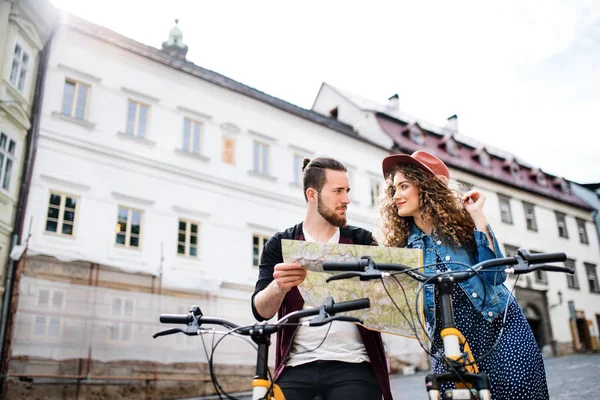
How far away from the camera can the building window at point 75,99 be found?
44.6ft

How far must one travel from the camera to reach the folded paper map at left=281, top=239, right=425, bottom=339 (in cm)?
215

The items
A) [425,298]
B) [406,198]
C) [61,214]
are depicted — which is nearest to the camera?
[425,298]

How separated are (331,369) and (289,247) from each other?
0.62 meters

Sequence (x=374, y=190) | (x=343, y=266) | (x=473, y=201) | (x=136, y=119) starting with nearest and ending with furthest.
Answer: (x=343, y=266), (x=473, y=201), (x=136, y=119), (x=374, y=190)

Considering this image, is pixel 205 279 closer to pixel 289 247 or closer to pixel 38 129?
pixel 38 129

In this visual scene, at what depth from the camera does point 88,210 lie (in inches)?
514

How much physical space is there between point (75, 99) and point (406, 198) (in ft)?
42.6

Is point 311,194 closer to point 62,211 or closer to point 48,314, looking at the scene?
point 48,314

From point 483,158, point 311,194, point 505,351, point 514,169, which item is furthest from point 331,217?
point 514,169

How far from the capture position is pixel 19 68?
491 inches

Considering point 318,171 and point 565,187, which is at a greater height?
point 565,187

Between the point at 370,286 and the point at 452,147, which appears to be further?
the point at 452,147

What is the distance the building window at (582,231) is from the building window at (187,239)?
2267 cm

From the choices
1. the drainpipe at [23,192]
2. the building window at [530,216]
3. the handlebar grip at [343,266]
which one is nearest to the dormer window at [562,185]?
the building window at [530,216]
